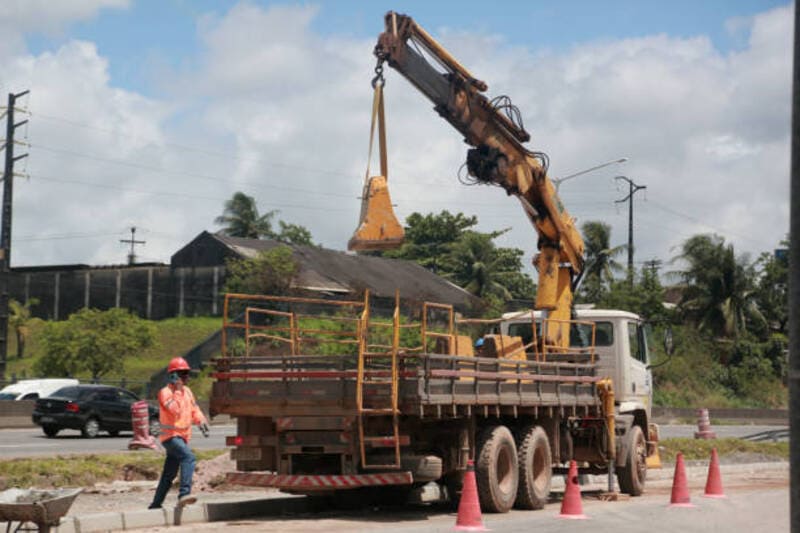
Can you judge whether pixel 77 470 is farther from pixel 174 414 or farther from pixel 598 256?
pixel 598 256

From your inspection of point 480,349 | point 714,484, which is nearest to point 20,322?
point 480,349

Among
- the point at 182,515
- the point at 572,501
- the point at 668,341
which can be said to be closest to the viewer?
the point at 182,515

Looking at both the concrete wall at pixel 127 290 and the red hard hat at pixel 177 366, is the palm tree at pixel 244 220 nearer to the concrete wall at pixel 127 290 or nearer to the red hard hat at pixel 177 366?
the concrete wall at pixel 127 290

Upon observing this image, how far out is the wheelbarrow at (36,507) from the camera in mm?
9977

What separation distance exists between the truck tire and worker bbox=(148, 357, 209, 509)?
238 cm

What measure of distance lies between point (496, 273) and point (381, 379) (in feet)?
225

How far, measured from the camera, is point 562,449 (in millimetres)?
17094

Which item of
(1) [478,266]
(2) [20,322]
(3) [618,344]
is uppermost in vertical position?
(1) [478,266]

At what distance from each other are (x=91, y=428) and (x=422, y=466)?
803 inches

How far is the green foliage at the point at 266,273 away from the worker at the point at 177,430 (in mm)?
49963

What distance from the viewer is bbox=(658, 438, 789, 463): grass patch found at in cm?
2780

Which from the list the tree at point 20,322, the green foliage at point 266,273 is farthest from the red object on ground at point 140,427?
the tree at point 20,322

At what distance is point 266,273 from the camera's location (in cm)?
6481

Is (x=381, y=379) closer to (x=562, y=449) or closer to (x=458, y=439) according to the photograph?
(x=458, y=439)
